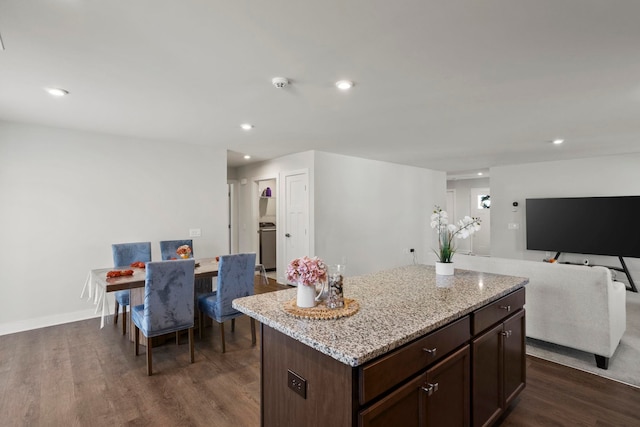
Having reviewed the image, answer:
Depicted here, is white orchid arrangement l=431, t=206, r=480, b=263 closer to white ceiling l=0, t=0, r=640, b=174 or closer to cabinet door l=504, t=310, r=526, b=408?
cabinet door l=504, t=310, r=526, b=408

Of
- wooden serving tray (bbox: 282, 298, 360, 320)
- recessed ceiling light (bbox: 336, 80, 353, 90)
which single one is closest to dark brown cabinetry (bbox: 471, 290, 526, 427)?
wooden serving tray (bbox: 282, 298, 360, 320)

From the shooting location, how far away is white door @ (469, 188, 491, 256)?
979 centimetres

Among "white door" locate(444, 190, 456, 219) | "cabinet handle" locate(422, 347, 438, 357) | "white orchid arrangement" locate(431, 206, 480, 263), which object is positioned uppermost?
"white door" locate(444, 190, 456, 219)

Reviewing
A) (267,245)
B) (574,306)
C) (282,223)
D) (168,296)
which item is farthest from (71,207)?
(574,306)

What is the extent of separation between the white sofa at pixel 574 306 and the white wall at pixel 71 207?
176 inches

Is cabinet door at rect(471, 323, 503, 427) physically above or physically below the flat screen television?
below

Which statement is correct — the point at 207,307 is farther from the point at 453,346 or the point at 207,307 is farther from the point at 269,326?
the point at 453,346

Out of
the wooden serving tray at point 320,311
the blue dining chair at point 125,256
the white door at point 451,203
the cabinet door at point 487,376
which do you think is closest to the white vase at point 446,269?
the cabinet door at point 487,376

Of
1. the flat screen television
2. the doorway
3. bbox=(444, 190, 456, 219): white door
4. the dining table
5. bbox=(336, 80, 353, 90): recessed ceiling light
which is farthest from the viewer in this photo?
bbox=(444, 190, 456, 219): white door

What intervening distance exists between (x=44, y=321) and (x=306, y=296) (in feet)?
13.5

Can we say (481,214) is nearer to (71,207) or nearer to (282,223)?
(282,223)

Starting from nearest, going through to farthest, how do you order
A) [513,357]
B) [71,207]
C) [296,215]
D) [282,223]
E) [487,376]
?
[487,376], [513,357], [71,207], [296,215], [282,223]

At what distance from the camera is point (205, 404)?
2.31 meters

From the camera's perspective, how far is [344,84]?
2598 millimetres
